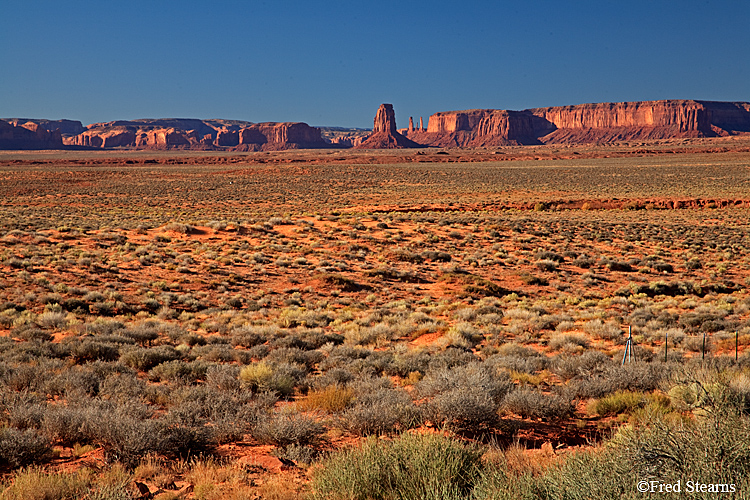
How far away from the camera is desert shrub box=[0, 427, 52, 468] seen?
4073 millimetres

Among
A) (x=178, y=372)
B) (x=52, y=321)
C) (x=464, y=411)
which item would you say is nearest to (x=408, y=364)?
(x=464, y=411)

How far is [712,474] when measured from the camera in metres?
2.76

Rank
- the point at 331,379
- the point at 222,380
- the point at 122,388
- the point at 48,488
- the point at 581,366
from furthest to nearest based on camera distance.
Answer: the point at 581,366 → the point at 331,379 → the point at 222,380 → the point at 122,388 → the point at 48,488

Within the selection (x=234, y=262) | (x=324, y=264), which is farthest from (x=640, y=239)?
(x=234, y=262)

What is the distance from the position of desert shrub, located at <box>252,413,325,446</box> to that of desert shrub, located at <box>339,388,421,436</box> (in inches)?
12.5

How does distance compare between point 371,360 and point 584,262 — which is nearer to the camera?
point 371,360

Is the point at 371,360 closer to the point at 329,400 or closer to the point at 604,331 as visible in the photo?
the point at 329,400

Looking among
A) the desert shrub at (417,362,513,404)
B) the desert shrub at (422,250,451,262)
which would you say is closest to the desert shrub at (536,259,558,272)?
the desert shrub at (422,250,451,262)

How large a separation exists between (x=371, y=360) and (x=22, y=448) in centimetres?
462

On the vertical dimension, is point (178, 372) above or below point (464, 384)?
below

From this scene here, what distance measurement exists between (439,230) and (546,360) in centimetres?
1750

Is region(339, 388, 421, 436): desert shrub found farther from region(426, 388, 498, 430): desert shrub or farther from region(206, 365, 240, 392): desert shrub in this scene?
region(206, 365, 240, 392): desert shrub

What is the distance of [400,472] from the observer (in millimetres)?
3359

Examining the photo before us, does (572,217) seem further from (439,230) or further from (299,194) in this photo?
(299,194)
